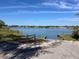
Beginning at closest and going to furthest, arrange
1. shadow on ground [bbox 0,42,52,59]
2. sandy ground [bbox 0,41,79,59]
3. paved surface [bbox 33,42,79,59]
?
paved surface [bbox 33,42,79,59] < sandy ground [bbox 0,41,79,59] < shadow on ground [bbox 0,42,52,59]

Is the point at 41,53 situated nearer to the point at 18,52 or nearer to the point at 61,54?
the point at 61,54

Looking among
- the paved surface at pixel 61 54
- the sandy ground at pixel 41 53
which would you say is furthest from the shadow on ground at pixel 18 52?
the paved surface at pixel 61 54

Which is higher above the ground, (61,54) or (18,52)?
(18,52)

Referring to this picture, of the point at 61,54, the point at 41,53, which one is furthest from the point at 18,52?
the point at 61,54

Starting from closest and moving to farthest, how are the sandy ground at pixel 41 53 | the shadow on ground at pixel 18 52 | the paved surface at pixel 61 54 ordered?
the paved surface at pixel 61 54 < the sandy ground at pixel 41 53 < the shadow on ground at pixel 18 52

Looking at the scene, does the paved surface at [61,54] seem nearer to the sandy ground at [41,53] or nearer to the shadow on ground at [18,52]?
the sandy ground at [41,53]

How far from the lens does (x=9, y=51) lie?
24.6 m

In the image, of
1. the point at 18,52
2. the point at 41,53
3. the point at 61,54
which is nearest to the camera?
the point at 61,54

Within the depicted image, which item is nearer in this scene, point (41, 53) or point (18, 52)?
point (41, 53)

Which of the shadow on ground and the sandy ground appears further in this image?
the shadow on ground

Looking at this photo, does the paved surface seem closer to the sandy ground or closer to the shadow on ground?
the sandy ground

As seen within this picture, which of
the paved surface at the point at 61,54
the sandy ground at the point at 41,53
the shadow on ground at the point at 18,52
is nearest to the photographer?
the paved surface at the point at 61,54

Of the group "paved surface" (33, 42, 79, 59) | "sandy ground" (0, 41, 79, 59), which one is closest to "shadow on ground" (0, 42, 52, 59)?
"sandy ground" (0, 41, 79, 59)

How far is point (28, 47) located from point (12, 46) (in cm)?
214
